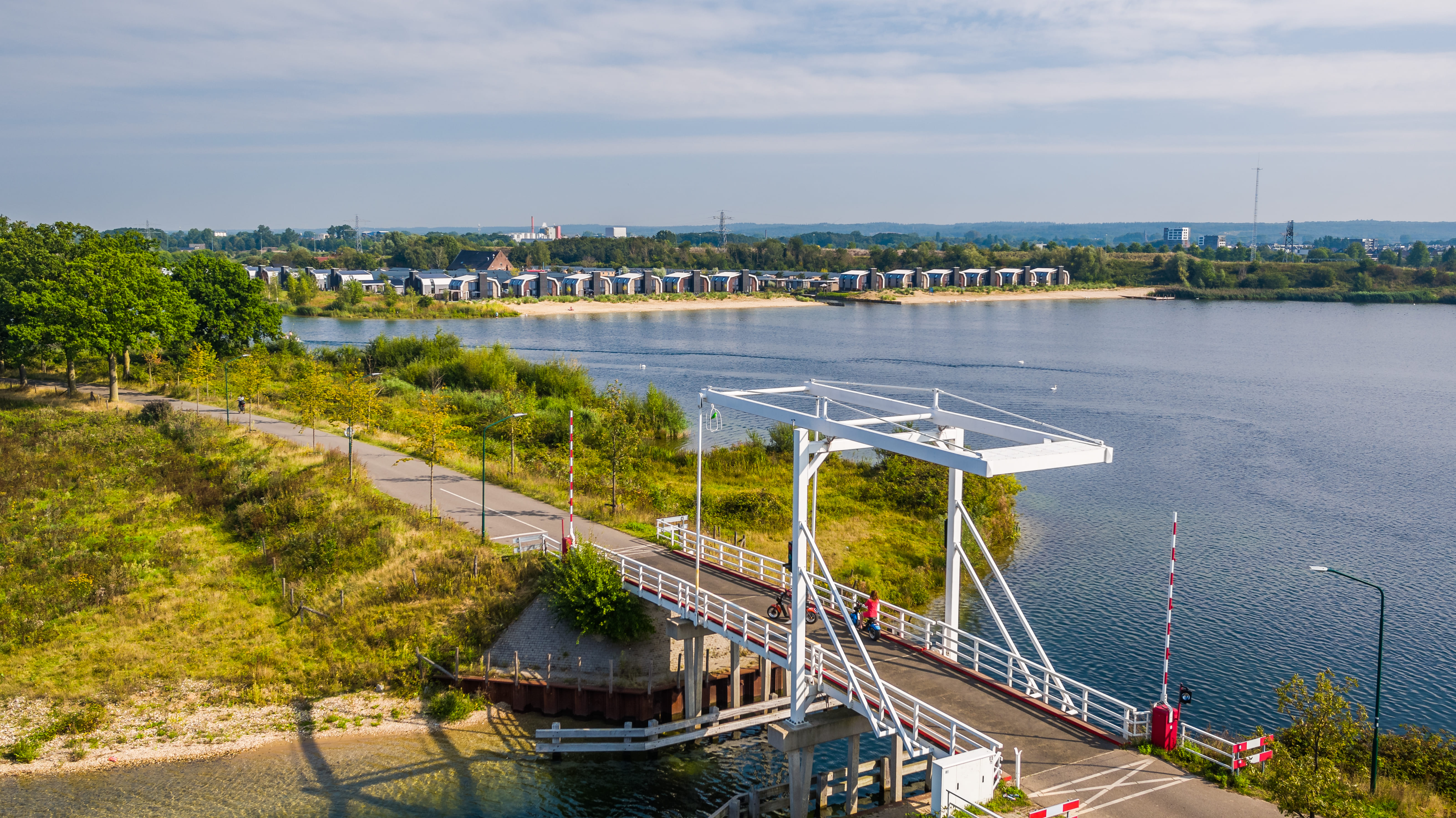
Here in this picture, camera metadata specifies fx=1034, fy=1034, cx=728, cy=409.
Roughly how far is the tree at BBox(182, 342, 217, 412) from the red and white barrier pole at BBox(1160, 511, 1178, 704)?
4988 cm

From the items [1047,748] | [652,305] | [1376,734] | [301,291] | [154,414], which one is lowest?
[1376,734]

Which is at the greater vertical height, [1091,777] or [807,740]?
[1091,777]

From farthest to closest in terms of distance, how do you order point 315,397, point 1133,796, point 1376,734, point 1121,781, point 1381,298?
point 1381,298 < point 315,397 < point 1376,734 < point 1121,781 < point 1133,796

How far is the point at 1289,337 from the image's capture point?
430 feet

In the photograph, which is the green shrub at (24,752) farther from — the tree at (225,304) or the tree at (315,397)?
the tree at (225,304)

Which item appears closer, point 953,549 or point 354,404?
point 953,549

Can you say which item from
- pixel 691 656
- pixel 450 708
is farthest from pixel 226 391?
pixel 691 656

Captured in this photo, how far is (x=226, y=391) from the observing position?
5769cm

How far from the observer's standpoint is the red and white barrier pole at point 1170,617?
17.5 meters

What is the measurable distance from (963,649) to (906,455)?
4372 mm

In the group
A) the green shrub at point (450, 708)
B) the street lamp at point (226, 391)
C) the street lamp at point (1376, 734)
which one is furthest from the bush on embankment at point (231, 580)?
the street lamp at point (1376, 734)

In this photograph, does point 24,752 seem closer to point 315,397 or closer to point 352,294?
point 315,397

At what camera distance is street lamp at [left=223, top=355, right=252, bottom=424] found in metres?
55.6

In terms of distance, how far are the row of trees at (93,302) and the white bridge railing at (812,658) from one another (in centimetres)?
3831
